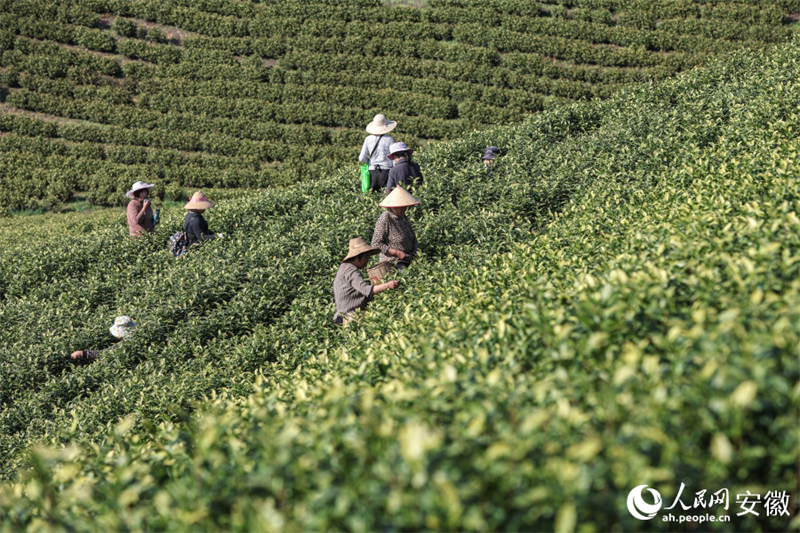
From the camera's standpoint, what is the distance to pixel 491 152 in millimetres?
11938

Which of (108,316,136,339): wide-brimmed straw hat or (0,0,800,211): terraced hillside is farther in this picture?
(0,0,800,211): terraced hillside

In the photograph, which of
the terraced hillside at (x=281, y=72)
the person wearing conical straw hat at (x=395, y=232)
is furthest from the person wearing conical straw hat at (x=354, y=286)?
the terraced hillside at (x=281, y=72)

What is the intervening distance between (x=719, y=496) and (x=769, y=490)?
0.77 ft

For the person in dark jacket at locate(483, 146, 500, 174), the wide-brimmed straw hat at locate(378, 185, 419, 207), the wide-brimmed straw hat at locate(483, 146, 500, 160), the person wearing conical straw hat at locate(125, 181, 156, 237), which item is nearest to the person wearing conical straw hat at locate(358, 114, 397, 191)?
the person in dark jacket at locate(483, 146, 500, 174)

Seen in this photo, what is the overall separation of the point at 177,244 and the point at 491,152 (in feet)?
19.3

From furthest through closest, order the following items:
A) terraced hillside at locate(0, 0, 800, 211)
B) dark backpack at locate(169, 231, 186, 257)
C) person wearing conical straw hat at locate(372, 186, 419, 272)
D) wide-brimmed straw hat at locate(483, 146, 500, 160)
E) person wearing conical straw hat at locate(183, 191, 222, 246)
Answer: terraced hillside at locate(0, 0, 800, 211), wide-brimmed straw hat at locate(483, 146, 500, 160), dark backpack at locate(169, 231, 186, 257), person wearing conical straw hat at locate(183, 191, 222, 246), person wearing conical straw hat at locate(372, 186, 419, 272)

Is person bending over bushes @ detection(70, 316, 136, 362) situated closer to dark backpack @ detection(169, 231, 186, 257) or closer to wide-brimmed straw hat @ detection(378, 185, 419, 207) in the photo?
dark backpack @ detection(169, 231, 186, 257)

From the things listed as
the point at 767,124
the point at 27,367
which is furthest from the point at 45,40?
the point at 767,124

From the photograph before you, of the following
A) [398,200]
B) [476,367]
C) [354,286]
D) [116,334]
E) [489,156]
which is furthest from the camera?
[489,156]

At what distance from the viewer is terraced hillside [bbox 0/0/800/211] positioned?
24.6 m

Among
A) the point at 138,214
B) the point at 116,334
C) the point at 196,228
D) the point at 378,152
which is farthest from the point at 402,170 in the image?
the point at 138,214

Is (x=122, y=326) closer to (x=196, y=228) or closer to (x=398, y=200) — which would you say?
(x=196, y=228)

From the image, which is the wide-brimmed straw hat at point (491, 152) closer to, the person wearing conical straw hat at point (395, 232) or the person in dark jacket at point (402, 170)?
the person in dark jacket at point (402, 170)

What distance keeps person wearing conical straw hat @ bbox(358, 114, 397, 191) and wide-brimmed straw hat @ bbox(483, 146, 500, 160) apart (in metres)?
1.85
